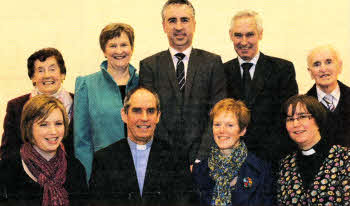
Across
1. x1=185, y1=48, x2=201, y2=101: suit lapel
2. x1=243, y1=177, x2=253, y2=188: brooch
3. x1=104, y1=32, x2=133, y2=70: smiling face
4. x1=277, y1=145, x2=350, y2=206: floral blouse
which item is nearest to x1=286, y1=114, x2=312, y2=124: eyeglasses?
x1=277, y1=145, x2=350, y2=206: floral blouse

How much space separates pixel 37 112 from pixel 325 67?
2.57 m

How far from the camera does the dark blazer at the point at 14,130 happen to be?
12.9 feet

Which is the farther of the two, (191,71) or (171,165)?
(191,71)

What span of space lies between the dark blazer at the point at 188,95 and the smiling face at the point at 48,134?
0.81 meters

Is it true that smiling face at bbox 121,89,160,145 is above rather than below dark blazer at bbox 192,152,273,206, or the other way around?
above

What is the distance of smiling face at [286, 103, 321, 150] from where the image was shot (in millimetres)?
3551

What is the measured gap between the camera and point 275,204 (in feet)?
11.6

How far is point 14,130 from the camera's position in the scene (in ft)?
13.2

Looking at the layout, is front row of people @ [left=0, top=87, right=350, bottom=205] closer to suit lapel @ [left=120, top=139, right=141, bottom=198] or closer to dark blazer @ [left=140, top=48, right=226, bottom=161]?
suit lapel @ [left=120, top=139, right=141, bottom=198]

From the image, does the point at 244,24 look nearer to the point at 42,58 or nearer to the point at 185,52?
the point at 185,52

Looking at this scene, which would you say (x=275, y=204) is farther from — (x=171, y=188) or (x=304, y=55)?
(x=304, y=55)

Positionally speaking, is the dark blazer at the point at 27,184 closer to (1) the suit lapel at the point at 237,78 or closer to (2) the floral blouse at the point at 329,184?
(1) the suit lapel at the point at 237,78

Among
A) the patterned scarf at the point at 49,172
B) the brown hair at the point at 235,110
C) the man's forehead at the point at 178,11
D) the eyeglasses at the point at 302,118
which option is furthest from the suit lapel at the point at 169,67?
the patterned scarf at the point at 49,172

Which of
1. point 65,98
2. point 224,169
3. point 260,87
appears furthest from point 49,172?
Result: point 260,87
